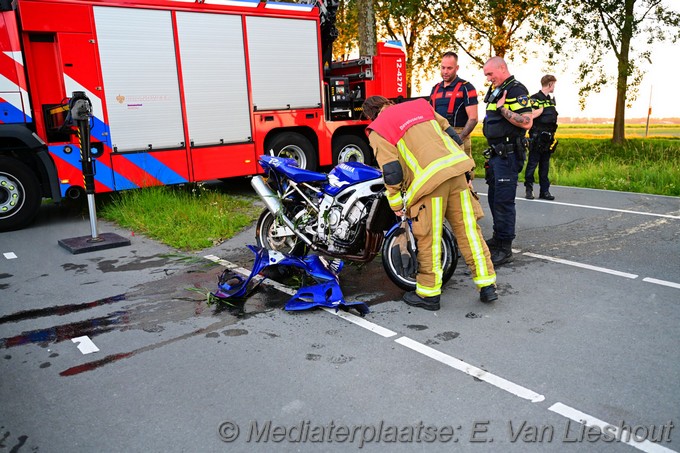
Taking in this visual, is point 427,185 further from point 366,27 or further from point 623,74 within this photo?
point 623,74

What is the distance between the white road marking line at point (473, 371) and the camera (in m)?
3.22

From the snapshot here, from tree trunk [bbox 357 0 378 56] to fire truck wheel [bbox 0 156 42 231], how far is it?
35.2 ft

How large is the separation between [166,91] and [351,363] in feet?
22.6

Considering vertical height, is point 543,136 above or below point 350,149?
above

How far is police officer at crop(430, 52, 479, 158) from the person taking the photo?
6738mm

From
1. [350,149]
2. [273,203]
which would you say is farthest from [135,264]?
[350,149]

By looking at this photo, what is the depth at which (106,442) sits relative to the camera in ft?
9.48

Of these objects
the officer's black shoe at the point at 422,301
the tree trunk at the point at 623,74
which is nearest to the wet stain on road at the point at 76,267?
the officer's black shoe at the point at 422,301

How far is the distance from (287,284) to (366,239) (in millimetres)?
908

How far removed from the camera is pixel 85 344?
4.14 m

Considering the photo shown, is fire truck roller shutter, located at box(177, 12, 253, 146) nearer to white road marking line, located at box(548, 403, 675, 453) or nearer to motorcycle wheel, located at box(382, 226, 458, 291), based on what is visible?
motorcycle wheel, located at box(382, 226, 458, 291)

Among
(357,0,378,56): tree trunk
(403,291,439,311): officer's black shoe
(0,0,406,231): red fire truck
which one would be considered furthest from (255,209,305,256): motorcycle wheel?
(357,0,378,56): tree trunk

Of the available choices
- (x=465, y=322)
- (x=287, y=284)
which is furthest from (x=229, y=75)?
(x=465, y=322)

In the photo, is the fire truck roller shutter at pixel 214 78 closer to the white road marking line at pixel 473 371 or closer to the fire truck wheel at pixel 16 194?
the fire truck wheel at pixel 16 194
